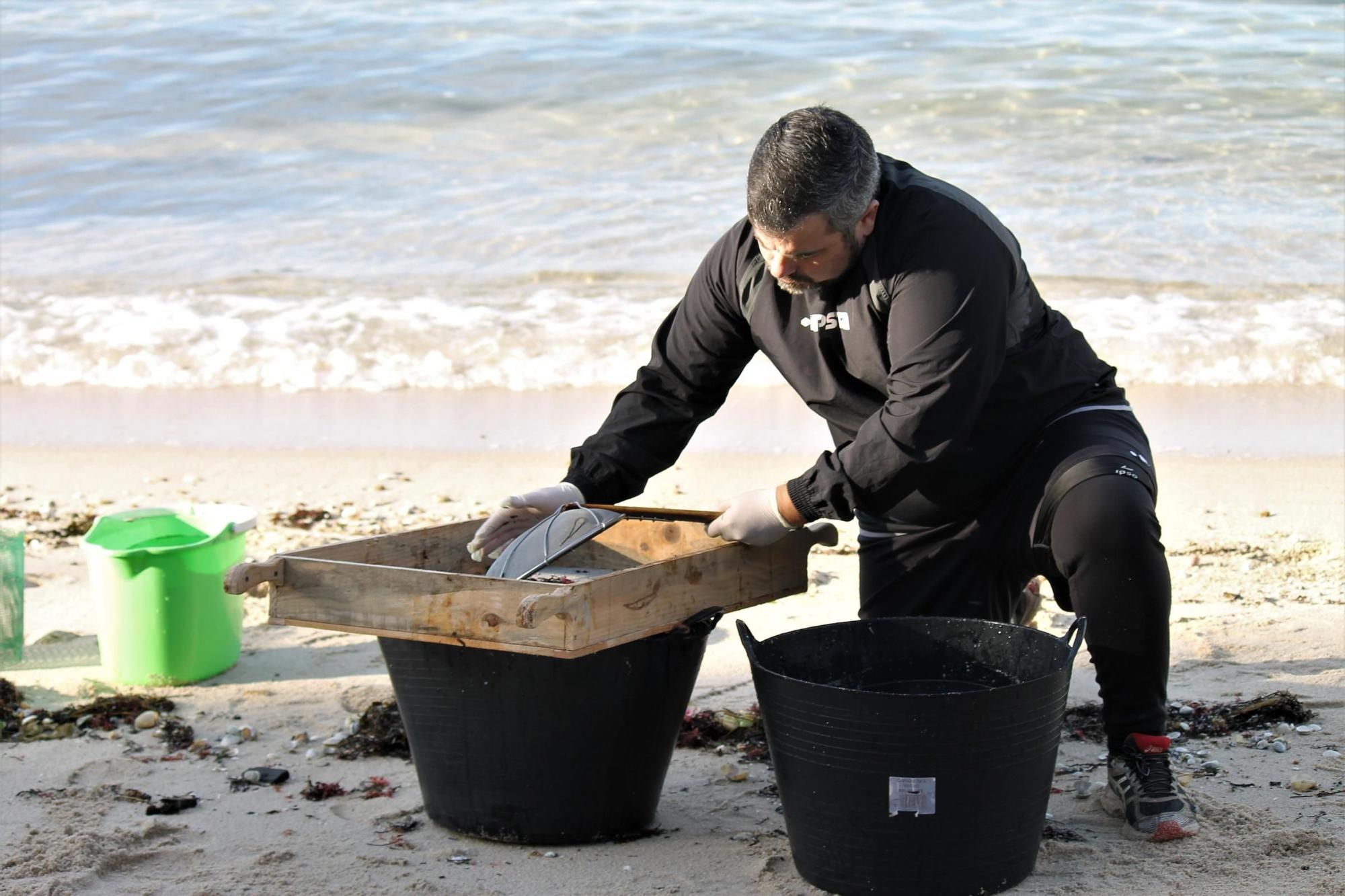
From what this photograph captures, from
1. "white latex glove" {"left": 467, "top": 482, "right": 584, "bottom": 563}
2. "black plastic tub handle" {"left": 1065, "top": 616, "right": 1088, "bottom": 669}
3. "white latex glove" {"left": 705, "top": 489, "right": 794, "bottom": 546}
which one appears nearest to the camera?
"black plastic tub handle" {"left": 1065, "top": 616, "right": 1088, "bottom": 669}

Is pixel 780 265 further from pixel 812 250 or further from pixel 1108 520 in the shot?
pixel 1108 520

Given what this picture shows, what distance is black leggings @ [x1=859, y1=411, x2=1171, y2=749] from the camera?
10.6 feet

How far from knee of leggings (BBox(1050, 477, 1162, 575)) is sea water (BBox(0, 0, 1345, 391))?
4877 millimetres

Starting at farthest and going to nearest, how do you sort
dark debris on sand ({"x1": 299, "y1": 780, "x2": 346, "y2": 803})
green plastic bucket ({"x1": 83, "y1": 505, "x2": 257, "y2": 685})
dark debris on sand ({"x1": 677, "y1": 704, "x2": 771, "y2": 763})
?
1. green plastic bucket ({"x1": 83, "y1": 505, "x2": 257, "y2": 685})
2. dark debris on sand ({"x1": 677, "y1": 704, "x2": 771, "y2": 763})
3. dark debris on sand ({"x1": 299, "y1": 780, "x2": 346, "y2": 803})

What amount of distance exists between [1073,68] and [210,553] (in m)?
13.4

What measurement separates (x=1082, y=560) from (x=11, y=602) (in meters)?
3.40

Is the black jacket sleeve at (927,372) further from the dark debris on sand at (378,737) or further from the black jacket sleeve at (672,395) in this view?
the dark debris on sand at (378,737)

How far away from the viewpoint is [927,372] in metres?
3.17

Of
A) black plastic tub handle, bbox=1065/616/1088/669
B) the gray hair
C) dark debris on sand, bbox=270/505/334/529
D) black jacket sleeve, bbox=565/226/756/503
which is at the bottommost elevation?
dark debris on sand, bbox=270/505/334/529

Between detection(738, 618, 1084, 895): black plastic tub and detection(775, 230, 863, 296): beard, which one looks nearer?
detection(738, 618, 1084, 895): black plastic tub

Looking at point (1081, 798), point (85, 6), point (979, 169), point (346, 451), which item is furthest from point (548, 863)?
point (85, 6)

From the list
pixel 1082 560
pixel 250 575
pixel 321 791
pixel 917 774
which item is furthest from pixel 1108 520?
pixel 321 791

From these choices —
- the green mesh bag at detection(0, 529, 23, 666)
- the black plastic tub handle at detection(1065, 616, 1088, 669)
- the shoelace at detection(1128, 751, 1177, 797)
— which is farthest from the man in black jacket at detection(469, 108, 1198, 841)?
the green mesh bag at detection(0, 529, 23, 666)

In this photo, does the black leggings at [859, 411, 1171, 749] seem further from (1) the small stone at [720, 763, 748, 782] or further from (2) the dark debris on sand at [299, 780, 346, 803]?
(2) the dark debris on sand at [299, 780, 346, 803]
